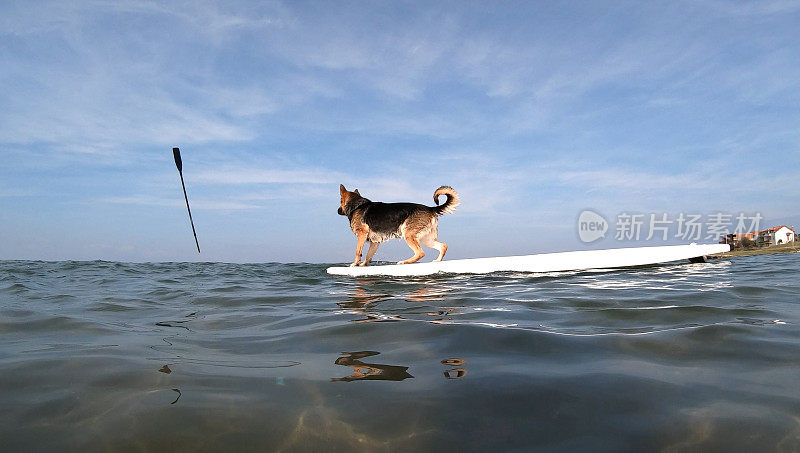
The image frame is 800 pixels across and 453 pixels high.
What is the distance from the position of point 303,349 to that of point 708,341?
8.97 ft

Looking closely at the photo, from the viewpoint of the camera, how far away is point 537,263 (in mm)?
9781

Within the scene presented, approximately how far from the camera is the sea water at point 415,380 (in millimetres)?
1653

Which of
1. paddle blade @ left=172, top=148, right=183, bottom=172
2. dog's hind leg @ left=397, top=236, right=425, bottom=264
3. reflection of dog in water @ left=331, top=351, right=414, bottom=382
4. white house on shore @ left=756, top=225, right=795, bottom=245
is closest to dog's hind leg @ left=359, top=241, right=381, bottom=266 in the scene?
dog's hind leg @ left=397, top=236, right=425, bottom=264

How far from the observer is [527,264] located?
9766 mm

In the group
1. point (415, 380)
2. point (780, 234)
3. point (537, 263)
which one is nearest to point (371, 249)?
point (537, 263)

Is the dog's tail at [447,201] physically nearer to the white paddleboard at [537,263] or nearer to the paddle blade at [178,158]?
the white paddleboard at [537,263]

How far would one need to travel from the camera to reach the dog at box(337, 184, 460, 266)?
1076 centimetres

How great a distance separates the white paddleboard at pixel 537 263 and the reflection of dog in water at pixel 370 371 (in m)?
6.65

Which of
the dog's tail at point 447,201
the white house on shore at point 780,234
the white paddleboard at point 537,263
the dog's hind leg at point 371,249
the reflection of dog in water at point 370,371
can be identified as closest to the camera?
the reflection of dog in water at point 370,371

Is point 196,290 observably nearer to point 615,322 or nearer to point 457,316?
point 457,316

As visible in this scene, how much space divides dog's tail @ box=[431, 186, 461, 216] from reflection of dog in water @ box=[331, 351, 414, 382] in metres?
8.13

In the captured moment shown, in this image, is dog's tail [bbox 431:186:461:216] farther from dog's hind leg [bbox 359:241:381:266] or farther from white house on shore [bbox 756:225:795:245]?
white house on shore [bbox 756:225:795:245]

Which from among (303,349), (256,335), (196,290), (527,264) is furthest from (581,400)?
(527,264)

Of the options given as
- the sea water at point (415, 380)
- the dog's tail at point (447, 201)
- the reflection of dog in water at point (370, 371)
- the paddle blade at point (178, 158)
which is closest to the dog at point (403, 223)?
the dog's tail at point (447, 201)
